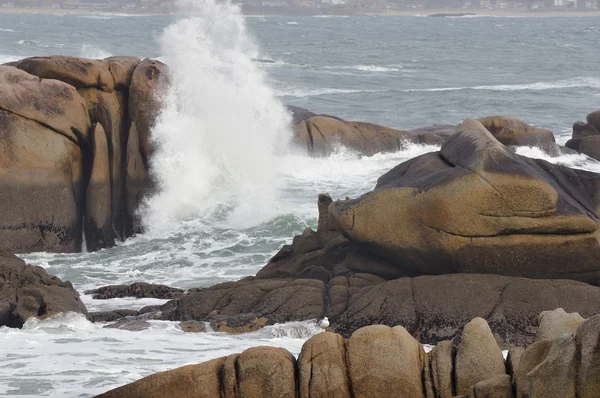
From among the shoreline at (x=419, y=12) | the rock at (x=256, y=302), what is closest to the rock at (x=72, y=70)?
the rock at (x=256, y=302)

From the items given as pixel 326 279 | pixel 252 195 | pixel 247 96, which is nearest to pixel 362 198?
pixel 326 279

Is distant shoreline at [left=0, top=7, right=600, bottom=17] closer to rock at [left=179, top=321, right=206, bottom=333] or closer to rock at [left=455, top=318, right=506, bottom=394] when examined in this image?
rock at [left=179, top=321, right=206, bottom=333]

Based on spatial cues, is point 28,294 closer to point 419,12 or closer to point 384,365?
point 384,365

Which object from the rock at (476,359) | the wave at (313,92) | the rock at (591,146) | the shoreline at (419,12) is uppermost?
the rock at (476,359)

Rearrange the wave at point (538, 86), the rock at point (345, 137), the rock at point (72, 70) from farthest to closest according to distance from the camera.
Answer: the wave at point (538, 86) → the rock at point (345, 137) → the rock at point (72, 70)

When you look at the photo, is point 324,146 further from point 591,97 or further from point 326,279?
point 591,97

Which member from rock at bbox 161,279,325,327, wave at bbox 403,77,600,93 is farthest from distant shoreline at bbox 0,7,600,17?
rock at bbox 161,279,325,327

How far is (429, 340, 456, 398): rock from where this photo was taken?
993 cm

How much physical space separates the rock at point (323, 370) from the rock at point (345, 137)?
17.7 meters

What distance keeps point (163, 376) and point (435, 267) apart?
518cm

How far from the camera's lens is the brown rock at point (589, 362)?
322 inches

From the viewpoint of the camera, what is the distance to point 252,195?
23172 mm

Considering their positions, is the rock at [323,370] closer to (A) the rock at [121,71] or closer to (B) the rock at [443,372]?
(B) the rock at [443,372]

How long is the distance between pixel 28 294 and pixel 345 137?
14644 mm
